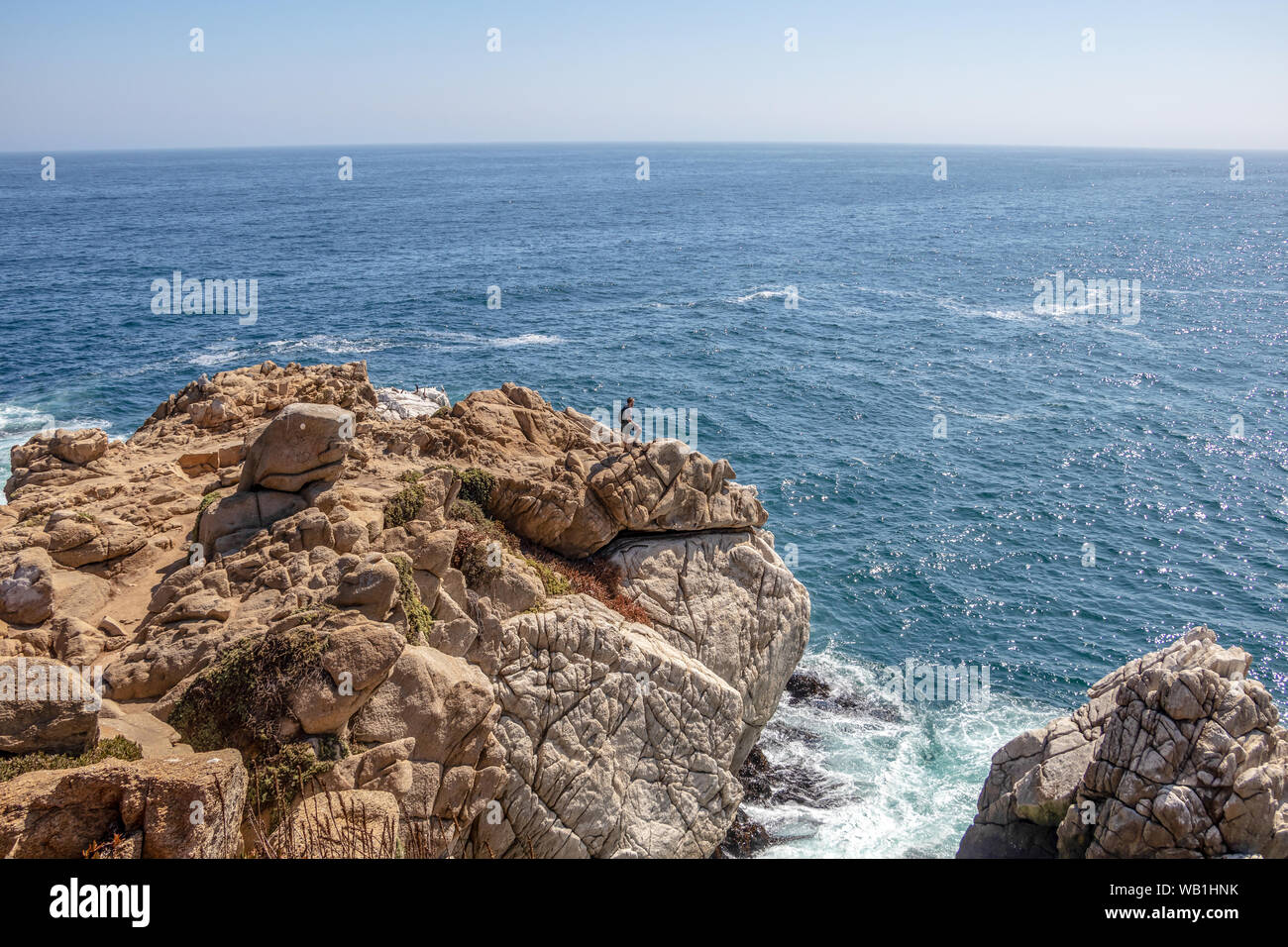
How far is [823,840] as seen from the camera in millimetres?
32531

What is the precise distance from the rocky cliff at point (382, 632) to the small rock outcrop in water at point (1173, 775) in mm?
10474

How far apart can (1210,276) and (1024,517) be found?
87.3 m

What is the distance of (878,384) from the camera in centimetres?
7525

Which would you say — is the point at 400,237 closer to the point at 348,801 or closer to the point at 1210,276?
the point at 1210,276

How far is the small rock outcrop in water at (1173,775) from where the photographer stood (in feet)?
72.8

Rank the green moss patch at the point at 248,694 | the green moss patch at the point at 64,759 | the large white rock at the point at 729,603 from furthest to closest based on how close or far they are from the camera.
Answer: the large white rock at the point at 729,603 < the green moss patch at the point at 248,694 < the green moss patch at the point at 64,759

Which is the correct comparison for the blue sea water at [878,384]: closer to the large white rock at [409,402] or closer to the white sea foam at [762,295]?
the white sea foam at [762,295]

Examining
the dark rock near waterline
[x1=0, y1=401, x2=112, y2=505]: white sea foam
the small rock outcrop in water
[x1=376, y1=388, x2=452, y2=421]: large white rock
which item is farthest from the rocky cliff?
[x1=0, y1=401, x2=112, y2=505]: white sea foam

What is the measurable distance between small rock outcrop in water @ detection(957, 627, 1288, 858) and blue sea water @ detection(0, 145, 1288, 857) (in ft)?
26.8

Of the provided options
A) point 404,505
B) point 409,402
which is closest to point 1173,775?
point 404,505

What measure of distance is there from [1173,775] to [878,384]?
54962 mm

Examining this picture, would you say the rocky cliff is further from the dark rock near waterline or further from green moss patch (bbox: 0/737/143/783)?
the dark rock near waterline

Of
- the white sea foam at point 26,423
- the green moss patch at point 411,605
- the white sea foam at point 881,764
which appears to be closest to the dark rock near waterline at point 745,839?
the white sea foam at point 881,764
